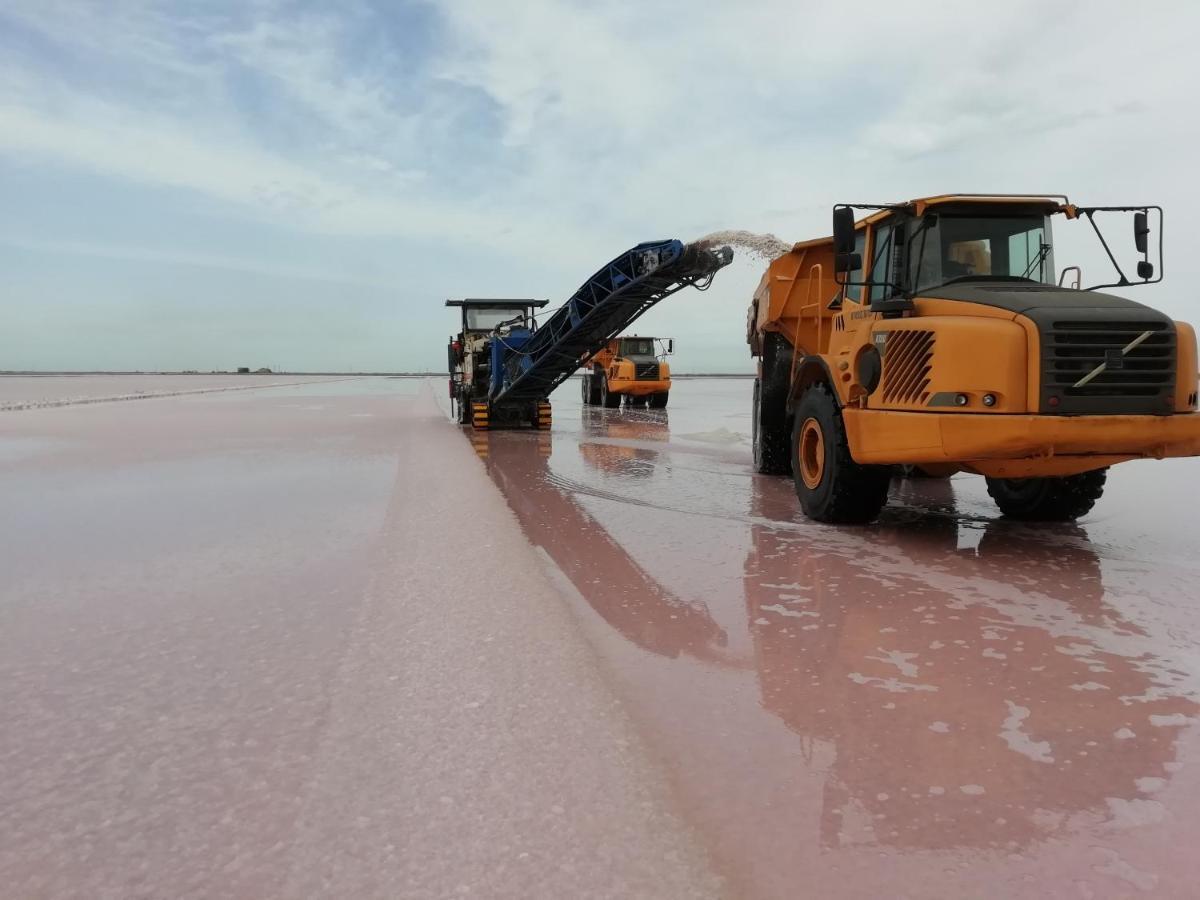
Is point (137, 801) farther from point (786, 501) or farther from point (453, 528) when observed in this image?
point (786, 501)

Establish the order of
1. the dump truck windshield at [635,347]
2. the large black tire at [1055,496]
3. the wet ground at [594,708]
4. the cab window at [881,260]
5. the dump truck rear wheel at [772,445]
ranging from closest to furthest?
the wet ground at [594,708] → the cab window at [881,260] → the large black tire at [1055,496] → the dump truck rear wheel at [772,445] → the dump truck windshield at [635,347]

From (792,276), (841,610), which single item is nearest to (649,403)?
(792,276)

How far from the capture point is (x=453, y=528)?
20.9 feet

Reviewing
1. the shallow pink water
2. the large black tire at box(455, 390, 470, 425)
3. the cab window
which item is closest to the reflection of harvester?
the large black tire at box(455, 390, 470, 425)

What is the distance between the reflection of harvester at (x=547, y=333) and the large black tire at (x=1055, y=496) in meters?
5.99

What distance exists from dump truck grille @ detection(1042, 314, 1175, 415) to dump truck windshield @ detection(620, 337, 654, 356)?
2233 centimetres

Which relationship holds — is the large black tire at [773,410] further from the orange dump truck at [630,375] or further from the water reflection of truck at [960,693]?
the orange dump truck at [630,375]

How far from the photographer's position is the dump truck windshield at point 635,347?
1083 inches

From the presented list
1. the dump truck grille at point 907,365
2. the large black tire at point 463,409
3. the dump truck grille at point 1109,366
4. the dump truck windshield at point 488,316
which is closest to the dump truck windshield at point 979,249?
the dump truck grille at point 907,365

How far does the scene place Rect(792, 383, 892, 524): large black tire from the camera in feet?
21.7

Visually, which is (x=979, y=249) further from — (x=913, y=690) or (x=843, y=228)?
(x=913, y=690)

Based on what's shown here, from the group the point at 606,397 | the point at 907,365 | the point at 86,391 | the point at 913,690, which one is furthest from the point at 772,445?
the point at 86,391

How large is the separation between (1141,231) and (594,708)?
18.8 ft

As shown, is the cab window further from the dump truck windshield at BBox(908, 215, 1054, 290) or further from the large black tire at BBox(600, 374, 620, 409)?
the large black tire at BBox(600, 374, 620, 409)
